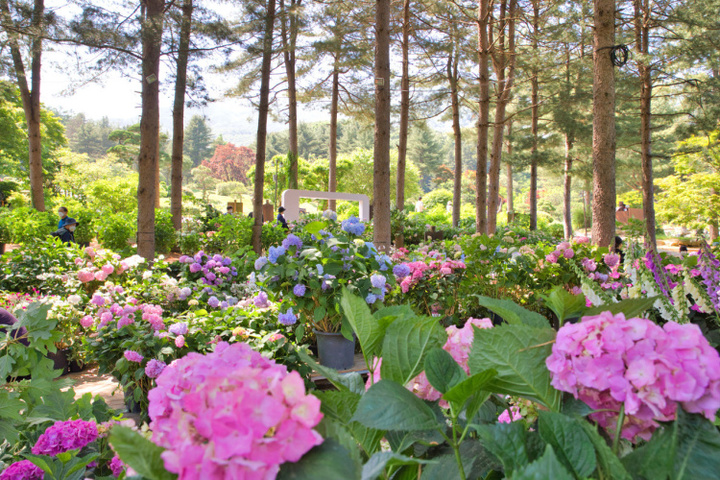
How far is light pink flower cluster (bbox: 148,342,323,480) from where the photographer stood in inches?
14.0

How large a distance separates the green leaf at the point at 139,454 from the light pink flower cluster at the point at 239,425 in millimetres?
16

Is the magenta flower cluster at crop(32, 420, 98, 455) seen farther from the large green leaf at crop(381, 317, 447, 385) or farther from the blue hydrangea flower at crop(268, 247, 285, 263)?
the blue hydrangea flower at crop(268, 247, 285, 263)

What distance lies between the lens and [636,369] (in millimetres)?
448

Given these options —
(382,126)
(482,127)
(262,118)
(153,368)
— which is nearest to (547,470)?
(153,368)

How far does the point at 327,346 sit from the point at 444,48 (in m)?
11.0

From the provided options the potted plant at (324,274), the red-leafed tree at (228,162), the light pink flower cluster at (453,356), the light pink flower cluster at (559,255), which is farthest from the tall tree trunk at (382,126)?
the red-leafed tree at (228,162)

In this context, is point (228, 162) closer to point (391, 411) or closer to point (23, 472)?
point (23, 472)

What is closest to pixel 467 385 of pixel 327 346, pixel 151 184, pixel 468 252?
pixel 327 346

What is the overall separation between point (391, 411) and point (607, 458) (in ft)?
0.66

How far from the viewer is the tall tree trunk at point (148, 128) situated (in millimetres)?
5723

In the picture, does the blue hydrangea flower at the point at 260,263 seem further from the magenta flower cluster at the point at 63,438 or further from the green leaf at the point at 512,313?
the green leaf at the point at 512,313

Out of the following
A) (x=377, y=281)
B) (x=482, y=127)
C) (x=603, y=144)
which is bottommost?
(x=377, y=281)

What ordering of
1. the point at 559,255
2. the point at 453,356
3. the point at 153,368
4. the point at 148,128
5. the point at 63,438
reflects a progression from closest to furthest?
the point at 453,356 < the point at 63,438 < the point at 153,368 < the point at 559,255 < the point at 148,128

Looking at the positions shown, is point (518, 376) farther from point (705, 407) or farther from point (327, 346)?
point (327, 346)
